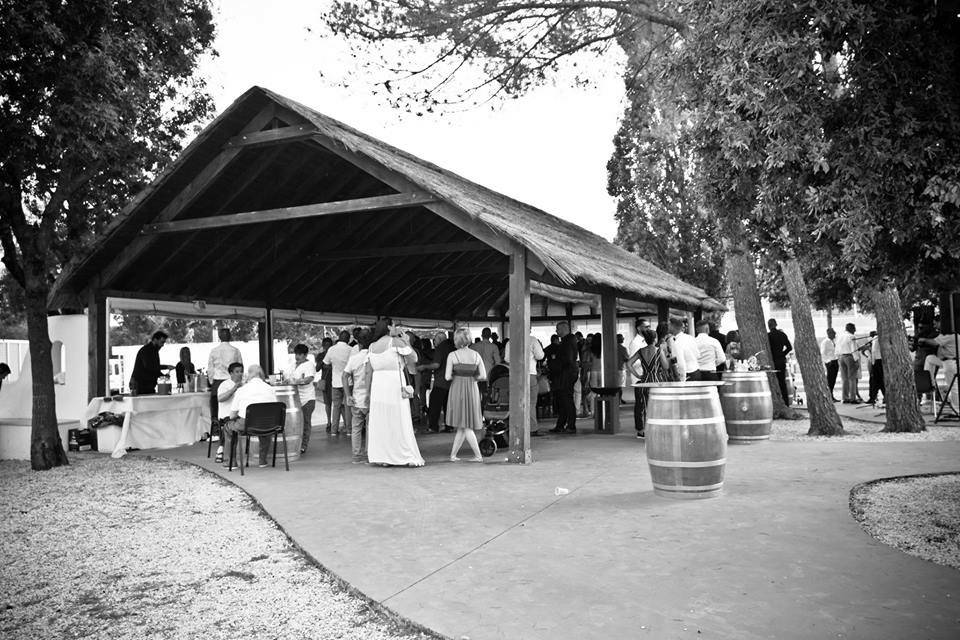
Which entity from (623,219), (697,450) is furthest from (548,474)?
(623,219)

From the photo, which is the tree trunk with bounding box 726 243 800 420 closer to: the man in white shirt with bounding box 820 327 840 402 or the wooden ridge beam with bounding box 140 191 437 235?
the man in white shirt with bounding box 820 327 840 402

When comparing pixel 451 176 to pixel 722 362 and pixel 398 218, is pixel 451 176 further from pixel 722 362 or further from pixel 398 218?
pixel 722 362

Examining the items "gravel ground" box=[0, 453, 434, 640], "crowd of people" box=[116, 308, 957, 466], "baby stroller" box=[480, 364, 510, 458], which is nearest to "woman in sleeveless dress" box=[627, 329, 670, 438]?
"crowd of people" box=[116, 308, 957, 466]

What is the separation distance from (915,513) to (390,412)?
4.89m

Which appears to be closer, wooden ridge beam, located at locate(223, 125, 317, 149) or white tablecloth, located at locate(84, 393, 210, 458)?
wooden ridge beam, located at locate(223, 125, 317, 149)

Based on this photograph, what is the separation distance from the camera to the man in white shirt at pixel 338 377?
34.9 feet

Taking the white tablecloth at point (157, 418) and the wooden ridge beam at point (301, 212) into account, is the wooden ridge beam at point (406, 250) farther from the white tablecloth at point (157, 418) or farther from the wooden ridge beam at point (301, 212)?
the white tablecloth at point (157, 418)

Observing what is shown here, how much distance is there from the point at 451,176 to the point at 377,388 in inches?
197

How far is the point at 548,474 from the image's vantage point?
703 centimetres

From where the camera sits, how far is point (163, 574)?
4.25 m

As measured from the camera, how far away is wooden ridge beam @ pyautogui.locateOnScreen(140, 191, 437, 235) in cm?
815

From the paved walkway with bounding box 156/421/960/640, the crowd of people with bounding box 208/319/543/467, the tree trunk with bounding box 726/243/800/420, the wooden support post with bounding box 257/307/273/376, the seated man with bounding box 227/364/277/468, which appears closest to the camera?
the paved walkway with bounding box 156/421/960/640

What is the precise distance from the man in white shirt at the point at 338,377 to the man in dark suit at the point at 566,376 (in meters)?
3.16

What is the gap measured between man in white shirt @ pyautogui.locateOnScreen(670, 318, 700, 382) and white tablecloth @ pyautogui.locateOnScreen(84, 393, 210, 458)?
6.88 meters
